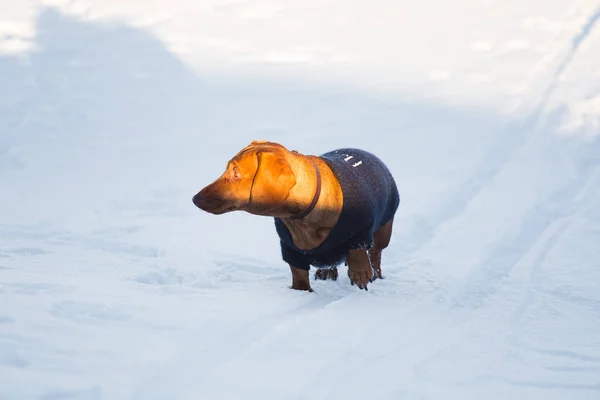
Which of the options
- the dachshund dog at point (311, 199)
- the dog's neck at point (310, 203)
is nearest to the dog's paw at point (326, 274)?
the dachshund dog at point (311, 199)

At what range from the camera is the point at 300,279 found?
439 cm

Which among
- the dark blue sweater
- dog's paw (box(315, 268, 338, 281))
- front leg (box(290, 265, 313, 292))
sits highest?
the dark blue sweater

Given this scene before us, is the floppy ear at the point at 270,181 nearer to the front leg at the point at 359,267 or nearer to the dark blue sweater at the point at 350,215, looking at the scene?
the dark blue sweater at the point at 350,215

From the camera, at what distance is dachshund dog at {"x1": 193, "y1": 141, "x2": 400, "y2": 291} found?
3.70 meters

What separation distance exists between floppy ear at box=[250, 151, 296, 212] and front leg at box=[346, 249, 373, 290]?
0.66 metres

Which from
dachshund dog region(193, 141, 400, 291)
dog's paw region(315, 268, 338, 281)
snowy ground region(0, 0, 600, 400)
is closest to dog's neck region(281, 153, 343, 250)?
dachshund dog region(193, 141, 400, 291)

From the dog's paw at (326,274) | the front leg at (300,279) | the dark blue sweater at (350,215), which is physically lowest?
the dog's paw at (326,274)

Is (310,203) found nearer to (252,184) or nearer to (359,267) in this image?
(252,184)

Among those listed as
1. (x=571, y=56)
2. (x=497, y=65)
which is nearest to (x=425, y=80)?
(x=497, y=65)

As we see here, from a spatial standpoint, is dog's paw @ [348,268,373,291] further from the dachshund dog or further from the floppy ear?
the floppy ear

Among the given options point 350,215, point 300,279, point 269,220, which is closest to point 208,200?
point 350,215

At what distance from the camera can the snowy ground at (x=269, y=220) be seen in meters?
3.13

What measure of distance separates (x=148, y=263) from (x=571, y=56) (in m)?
7.21

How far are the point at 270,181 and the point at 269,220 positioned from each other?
8.03 ft
